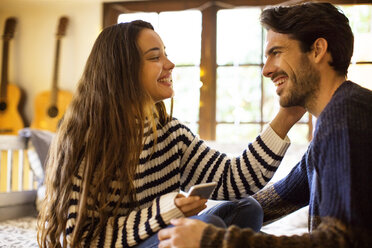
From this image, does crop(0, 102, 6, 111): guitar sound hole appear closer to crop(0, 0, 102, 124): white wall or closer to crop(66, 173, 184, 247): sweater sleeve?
crop(0, 0, 102, 124): white wall

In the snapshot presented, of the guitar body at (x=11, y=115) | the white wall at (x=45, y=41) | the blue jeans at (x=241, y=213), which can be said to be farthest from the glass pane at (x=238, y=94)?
the blue jeans at (x=241, y=213)

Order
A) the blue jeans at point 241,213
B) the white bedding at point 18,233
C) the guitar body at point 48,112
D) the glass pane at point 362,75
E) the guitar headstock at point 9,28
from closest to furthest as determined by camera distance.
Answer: the blue jeans at point 241,213, the white bedding at point 18,233, the glass pane at point 362,75, the guitar body at point 48,112, the guitar headstock at point 9,28

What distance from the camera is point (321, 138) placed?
937mm

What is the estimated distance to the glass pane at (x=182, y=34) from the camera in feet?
10.8

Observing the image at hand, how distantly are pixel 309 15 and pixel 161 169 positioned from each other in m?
0.65

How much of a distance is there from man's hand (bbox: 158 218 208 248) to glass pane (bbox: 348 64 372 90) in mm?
1822

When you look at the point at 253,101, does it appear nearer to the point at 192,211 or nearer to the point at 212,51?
the point at 212,51

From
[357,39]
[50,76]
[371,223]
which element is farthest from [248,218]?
[50,76]

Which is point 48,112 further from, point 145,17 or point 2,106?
point 145,17

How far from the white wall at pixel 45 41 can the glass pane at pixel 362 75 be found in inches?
80.3

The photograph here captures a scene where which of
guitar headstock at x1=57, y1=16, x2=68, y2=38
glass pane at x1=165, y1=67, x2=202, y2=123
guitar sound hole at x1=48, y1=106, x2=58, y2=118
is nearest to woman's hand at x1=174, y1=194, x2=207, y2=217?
glass pane at x1=165, y1=67, x2=202, y2=123

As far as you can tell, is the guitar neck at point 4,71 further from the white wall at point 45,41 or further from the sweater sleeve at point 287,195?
the sweater sleeve at point 287,195

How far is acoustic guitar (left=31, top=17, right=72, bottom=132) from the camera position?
341 centimetres

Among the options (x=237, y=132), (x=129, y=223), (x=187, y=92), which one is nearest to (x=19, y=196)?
(x=187, y=92)
